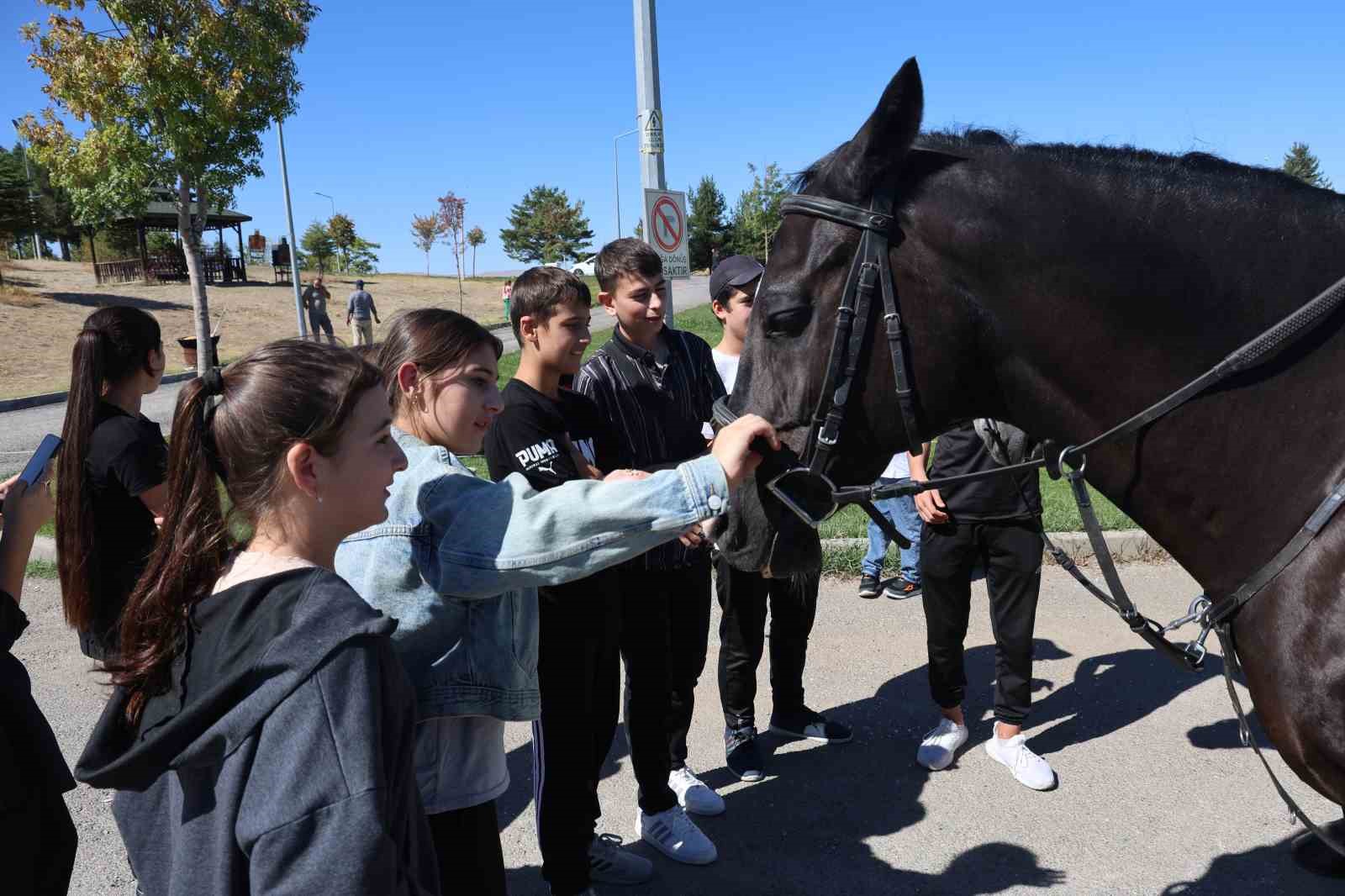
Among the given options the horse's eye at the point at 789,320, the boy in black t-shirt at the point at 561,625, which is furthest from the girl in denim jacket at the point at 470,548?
the boy in black t-shirt at the point at 561,625

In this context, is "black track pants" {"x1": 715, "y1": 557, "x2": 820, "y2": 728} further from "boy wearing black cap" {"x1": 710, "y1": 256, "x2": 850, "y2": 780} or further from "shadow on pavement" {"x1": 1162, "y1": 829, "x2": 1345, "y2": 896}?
"shadow on pavement" {"x1": 1162, "y1": 829, "x2": 1345, "y2": 896}

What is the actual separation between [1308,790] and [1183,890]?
3.28ft

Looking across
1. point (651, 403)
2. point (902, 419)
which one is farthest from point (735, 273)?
point (902, 419)

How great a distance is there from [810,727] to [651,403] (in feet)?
6.14

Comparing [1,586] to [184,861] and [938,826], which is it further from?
[938,826]

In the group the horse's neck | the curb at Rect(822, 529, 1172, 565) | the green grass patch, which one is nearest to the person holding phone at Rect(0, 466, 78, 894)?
the horse's neck

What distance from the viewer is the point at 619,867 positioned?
135 inches

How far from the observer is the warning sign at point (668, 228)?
7.23m

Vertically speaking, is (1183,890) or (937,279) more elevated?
(937,279)

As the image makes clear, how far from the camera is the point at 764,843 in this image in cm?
363

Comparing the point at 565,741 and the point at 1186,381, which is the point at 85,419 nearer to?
the point at 565,741

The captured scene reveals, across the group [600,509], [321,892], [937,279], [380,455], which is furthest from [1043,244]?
[321,892]

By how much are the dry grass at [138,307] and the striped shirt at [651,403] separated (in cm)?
1379

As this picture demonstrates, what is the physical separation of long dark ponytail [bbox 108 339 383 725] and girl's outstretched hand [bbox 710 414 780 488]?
742mm
